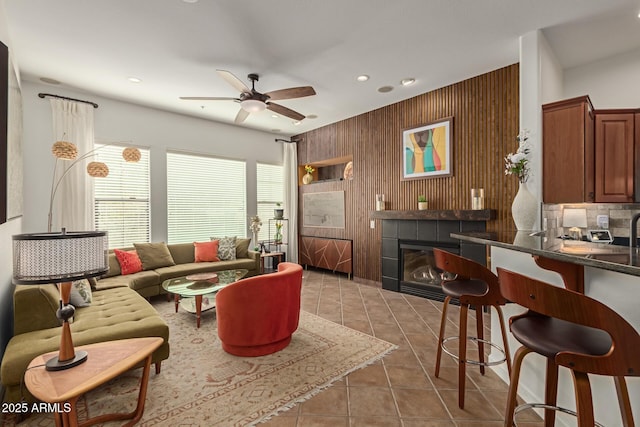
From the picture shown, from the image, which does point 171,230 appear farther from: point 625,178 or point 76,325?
point 625,178

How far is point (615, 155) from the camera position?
10.3 ft

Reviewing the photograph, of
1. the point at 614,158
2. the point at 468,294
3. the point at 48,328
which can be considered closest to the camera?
the point at 468,294

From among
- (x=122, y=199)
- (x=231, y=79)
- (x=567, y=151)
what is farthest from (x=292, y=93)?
(x=122, y=199)

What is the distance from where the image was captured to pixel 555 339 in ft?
3.85

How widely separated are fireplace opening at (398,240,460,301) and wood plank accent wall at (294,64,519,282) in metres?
0.56

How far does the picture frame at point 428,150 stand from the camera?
421 cm

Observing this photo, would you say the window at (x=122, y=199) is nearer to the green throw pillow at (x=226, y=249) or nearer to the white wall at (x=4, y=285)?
the green throw pillow at (x=226, y=249)

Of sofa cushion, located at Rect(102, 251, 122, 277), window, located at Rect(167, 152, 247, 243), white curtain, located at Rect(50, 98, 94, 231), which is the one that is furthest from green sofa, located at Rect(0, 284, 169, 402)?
window, located at Rect(167, 152, 247, 243)

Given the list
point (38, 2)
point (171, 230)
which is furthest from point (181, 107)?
point (38, 2)

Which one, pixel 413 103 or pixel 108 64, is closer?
pixel 108 64

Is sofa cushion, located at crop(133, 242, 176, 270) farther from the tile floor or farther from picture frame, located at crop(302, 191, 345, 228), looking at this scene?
the tile floor

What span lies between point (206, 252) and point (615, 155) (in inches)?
222

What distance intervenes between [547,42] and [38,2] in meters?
4.83

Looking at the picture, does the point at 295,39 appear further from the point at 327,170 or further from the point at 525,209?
the point at 327,170
